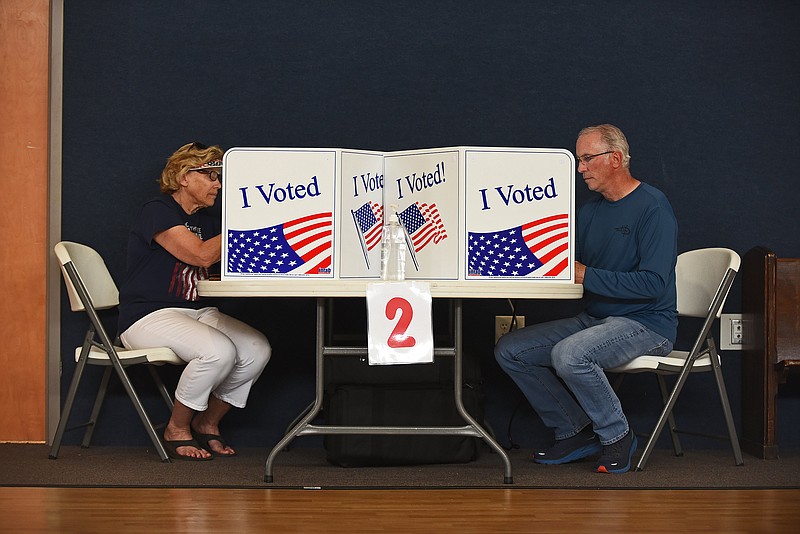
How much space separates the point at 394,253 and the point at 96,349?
1223mm

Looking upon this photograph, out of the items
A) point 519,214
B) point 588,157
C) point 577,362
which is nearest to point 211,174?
point 519,214

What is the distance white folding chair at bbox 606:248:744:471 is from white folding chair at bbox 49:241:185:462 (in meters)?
1.64

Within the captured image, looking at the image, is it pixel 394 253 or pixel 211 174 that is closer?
pixel 394 253

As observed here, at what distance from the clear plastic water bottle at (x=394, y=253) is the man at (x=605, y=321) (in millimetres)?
593

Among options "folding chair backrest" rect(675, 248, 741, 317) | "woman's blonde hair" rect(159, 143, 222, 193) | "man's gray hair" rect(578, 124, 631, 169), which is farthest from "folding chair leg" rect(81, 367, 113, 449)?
"folding chair backrest" rect(675, 248, 741, 317)

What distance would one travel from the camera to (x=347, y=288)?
2742mm

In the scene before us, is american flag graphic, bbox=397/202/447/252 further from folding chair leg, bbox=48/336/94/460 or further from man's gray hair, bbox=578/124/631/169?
folding chair leg, bbox=48/336/94/460

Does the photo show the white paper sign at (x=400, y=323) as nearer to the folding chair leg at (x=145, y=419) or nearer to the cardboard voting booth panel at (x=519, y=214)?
the cardboard voting booth panel at (x=519, y=214)

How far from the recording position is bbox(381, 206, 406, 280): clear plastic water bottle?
9.71 feet

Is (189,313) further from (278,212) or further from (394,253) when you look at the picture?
(394,253)

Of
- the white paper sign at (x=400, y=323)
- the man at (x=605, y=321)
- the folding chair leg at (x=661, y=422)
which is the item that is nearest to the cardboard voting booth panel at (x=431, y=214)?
the white paper sign at (x=400, y=323)

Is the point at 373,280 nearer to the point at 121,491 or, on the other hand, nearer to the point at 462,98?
the point at 121,491

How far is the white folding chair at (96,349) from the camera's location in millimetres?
3297

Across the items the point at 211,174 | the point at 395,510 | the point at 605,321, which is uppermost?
the point at 211,174
